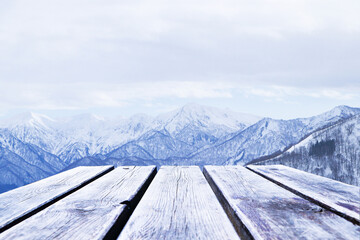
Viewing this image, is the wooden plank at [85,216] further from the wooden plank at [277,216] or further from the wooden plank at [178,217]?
the wooden plank at [277,216]

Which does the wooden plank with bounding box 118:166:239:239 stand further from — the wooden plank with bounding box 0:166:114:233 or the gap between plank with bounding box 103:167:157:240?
the wooden plank with bounding box 0:166:114:233

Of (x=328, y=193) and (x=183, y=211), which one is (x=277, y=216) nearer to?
(x=183, y=211)

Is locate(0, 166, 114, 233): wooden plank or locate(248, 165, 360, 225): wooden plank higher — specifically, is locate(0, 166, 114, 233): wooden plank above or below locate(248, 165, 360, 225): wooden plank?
below

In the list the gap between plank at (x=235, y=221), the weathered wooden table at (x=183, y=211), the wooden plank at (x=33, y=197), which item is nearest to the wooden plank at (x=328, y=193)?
the weathered wooden table at (x=183, y=211)

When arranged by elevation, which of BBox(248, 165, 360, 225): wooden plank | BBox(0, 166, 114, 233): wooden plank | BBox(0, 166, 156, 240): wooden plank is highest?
BBox(248, 165, 360, 225): wooden plank

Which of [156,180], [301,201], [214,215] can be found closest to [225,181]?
[156,180]

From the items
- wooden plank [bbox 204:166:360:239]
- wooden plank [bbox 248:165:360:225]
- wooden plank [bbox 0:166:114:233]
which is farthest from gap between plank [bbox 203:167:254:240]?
wooden plank [bbox 0:166:114:233]

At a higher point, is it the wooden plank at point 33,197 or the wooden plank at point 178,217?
the wooden plank at point 178,217

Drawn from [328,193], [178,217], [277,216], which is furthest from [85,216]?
[328,193]
